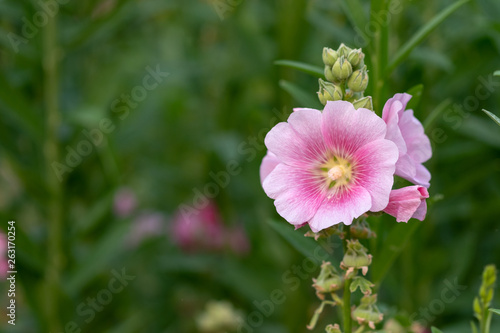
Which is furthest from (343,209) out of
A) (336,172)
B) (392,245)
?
(392,245)

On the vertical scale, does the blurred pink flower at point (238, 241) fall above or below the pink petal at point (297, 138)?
below

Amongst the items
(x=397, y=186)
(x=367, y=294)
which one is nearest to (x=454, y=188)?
(x=397, y=186)

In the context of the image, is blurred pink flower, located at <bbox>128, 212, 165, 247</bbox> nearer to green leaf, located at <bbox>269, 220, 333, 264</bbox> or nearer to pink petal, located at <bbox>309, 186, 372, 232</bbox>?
green leaf, located at <bbox>269, 220, 333, 264</bbox>

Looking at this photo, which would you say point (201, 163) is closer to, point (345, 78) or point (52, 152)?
point (52, 152)

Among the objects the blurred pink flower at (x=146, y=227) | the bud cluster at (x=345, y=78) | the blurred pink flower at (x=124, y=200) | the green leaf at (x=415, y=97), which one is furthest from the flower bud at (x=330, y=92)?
the blurred pink flower at (x=124, y=200)

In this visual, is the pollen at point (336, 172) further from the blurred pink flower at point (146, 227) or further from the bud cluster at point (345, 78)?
the blurred pink flower at point (146, 227)

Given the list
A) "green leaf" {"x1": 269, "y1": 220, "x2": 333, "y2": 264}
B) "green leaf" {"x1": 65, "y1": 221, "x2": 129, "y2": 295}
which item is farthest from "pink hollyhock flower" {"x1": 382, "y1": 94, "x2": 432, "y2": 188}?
"green leaf" {"x1": 65, "y1": 221, "x2": 129, "y2": 295}
